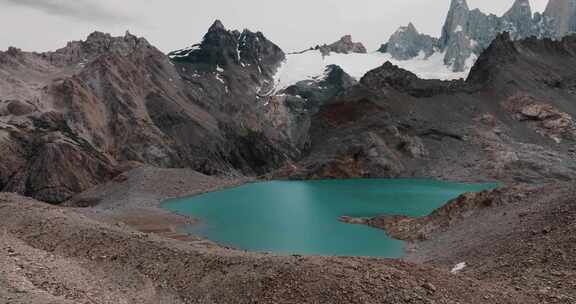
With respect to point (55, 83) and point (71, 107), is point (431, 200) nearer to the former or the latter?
point (71, 107)

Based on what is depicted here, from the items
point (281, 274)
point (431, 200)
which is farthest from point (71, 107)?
point (281, 274)

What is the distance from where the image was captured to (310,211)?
153 feet

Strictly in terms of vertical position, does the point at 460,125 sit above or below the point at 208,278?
above

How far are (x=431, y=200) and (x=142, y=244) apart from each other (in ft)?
127

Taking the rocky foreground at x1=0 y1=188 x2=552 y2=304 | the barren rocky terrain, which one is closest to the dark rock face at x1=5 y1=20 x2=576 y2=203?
the barren rocky terrain

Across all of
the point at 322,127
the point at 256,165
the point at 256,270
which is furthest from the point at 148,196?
the point at 256,165

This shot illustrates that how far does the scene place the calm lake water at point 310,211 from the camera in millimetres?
31469

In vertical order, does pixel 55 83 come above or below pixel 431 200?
above

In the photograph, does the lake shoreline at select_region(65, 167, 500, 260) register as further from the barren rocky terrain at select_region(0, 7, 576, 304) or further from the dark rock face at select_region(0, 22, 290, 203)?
the dark rock face at select_region(0, 22, 290, 203)

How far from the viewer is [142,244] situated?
18547 mm

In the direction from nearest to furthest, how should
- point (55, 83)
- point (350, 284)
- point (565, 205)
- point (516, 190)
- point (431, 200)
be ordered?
point (350, 284)
point (565, 205)
point (516, 190)
point (431, 200)
point (55, 83)

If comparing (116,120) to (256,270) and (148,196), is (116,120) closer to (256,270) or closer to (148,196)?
(148,196)

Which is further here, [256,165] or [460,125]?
[256,165]

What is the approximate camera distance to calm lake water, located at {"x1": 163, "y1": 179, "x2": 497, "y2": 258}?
103ft
